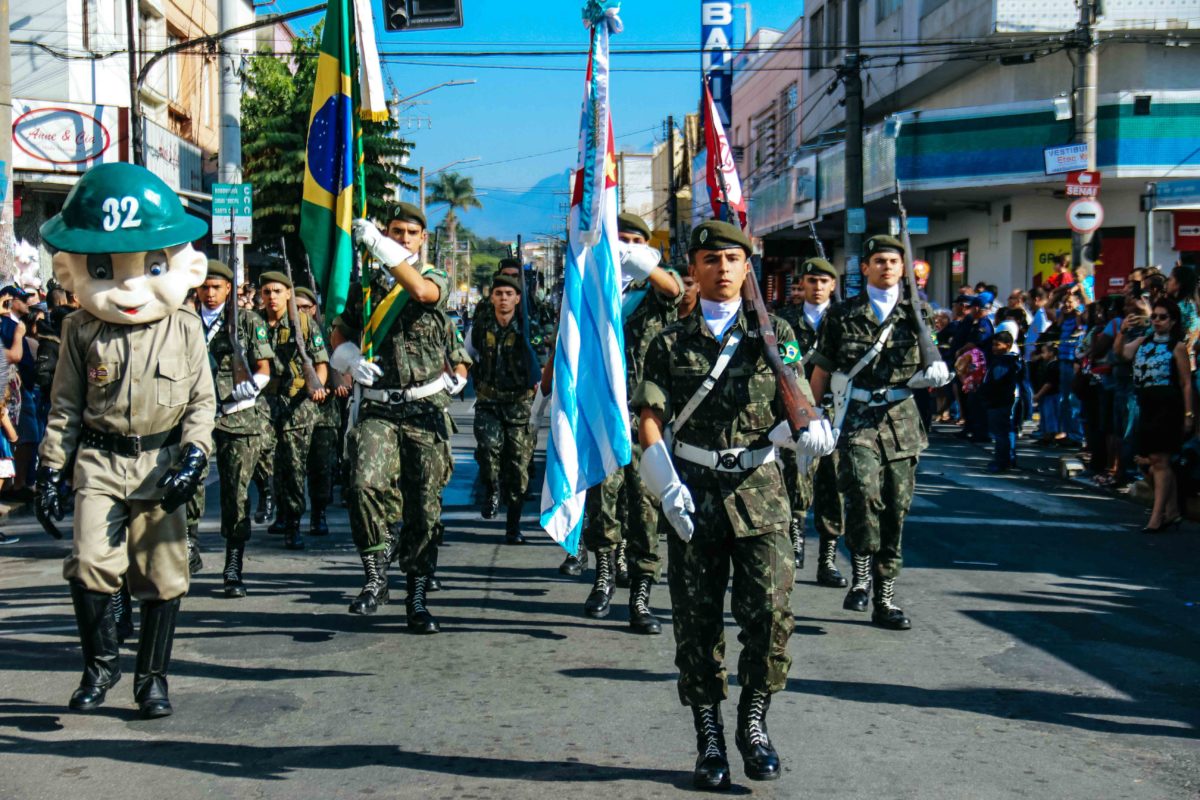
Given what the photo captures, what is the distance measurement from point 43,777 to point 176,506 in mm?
1242

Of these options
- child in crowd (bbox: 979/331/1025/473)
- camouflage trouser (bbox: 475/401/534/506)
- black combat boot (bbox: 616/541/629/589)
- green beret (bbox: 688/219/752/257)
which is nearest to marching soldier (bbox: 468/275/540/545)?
camouflage trouser (bbox: 475/401/534/506)

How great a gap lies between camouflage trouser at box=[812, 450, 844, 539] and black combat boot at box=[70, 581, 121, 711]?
183 inches

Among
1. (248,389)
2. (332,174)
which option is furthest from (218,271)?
(332,174)

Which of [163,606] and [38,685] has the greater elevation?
[163,606]

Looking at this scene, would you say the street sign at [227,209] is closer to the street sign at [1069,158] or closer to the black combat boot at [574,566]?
the black combat boot at [574,566]

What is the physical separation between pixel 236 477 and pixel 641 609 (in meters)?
2.92

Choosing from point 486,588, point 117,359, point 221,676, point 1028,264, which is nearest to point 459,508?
point 486,588

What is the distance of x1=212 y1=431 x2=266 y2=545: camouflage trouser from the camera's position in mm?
8477

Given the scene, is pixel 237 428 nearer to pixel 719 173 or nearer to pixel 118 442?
pixel 118 442

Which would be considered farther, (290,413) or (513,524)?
(513,524)

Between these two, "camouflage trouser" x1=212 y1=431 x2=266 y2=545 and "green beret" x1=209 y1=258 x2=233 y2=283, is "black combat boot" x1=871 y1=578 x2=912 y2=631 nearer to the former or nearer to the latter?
"camouflage trouser" x1=212 y1=431 x2=266 y2=545

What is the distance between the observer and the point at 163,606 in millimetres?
5805

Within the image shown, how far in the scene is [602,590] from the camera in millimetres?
7941

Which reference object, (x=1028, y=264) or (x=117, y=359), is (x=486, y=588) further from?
(x=1028, y=264)
